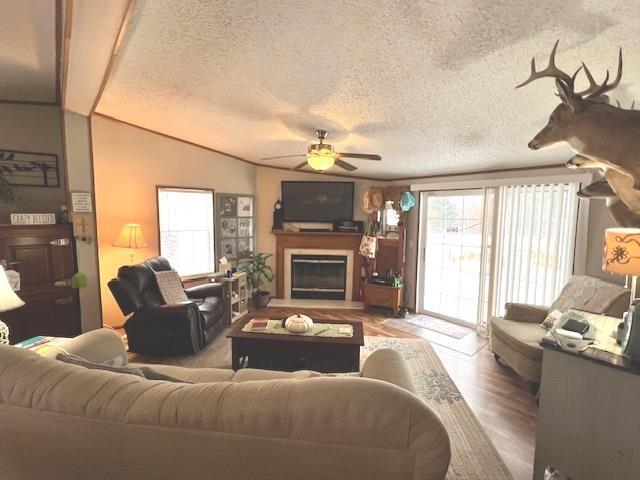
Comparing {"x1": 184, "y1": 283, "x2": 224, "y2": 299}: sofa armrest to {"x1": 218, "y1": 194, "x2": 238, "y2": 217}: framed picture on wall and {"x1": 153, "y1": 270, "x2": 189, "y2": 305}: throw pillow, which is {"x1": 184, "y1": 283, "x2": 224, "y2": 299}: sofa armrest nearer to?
{"x1": 153, "y1": 270, "x2": 189, "y2": 305}: throw pillow

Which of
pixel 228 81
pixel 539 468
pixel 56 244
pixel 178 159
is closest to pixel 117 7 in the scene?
pixel 228 81

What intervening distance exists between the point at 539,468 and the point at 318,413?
163cm

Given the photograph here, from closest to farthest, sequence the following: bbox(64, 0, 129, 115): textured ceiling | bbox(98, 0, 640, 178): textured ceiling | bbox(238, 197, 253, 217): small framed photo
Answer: bbox(98, 0, 640, 178): textured ceiling → bbox(64, 0, 129, 115): textured ceiling → bbox(238, 197, 253, 217): small framed photo

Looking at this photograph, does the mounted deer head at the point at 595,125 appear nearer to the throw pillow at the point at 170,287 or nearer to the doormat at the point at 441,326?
the doormat at the point at 441,326

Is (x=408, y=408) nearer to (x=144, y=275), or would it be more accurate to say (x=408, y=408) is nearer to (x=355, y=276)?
(x=144, y=275)

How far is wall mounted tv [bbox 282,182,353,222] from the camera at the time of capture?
5.16 metres

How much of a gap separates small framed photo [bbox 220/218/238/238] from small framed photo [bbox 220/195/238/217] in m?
0.08

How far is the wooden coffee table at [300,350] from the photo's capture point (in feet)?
8.56

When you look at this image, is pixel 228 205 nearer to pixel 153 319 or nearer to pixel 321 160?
pixel 153 319

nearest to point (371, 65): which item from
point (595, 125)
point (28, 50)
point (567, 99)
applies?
point (567, 99)

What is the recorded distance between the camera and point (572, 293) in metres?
2.92

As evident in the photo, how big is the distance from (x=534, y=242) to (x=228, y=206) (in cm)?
418

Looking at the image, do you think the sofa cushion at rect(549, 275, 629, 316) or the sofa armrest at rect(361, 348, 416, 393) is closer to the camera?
the sofa armrest at rect(361, 348, 416, 393)

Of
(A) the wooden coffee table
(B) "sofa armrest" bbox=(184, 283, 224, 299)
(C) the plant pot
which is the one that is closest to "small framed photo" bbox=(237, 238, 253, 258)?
(C) the plant pot
